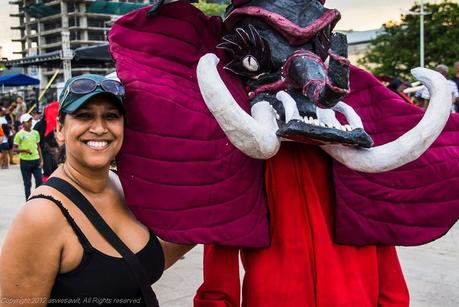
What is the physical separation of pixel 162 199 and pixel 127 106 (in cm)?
32

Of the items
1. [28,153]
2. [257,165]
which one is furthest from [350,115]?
[28,153]

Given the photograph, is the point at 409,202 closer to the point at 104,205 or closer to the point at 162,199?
the point at 162,199

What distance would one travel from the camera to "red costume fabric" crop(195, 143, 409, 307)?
1.81m

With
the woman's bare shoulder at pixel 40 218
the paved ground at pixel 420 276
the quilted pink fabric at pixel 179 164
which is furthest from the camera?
the paved ground at pixel 420 276

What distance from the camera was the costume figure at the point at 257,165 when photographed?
177 cm

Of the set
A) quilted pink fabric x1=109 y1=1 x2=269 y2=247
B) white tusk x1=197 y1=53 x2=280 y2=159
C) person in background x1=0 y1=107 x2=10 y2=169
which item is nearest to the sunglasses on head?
quilted pink fabric x1=109 y1=1 x2=269 y2=247

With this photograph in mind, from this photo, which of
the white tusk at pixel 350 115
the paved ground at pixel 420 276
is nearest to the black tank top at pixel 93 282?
the white tusk at pixel 350 115

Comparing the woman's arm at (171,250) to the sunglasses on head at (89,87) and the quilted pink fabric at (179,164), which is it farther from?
the sunglasses on head at (89,87)

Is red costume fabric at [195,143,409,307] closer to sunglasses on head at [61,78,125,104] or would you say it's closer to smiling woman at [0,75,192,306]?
smiling woman at [0,75,192,306]

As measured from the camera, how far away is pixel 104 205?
1837 millimetres

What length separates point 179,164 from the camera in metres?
Answer: 1.82

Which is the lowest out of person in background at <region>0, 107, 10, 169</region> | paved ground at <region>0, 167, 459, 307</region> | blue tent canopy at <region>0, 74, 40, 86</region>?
person in background at <region>0, 107, 10, 169</region>

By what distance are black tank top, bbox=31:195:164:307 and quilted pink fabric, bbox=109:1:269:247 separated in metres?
0.18

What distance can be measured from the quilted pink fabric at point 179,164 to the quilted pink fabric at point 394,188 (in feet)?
0.99
